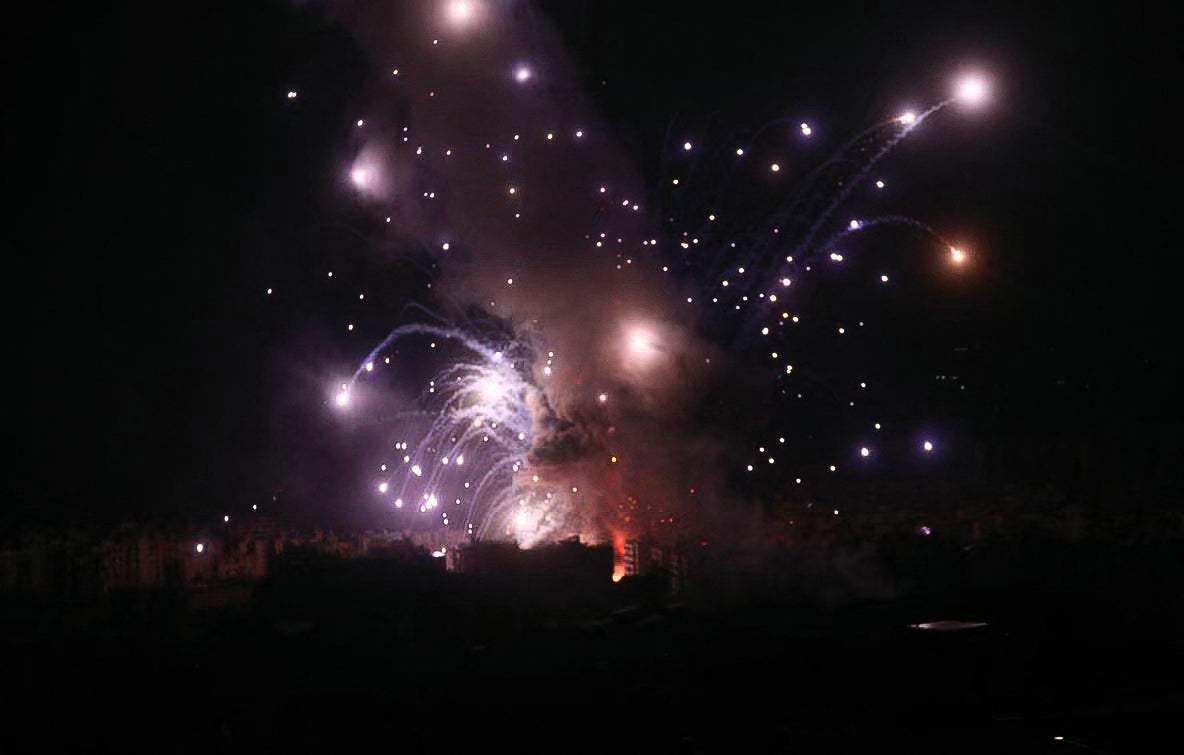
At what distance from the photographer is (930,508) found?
67.9 feet

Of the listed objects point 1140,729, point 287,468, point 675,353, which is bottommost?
point 1140,729

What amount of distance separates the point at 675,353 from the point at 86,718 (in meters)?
15.4

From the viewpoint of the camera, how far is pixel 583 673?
9266 mm

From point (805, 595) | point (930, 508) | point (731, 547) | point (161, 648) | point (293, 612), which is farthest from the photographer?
point (930, 508)

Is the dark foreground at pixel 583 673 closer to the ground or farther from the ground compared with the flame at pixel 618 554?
closer to the ground

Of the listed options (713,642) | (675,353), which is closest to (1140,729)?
(713,642)

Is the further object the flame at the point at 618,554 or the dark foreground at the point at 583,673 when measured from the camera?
the flame at the point at 618,554

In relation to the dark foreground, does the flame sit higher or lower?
higher

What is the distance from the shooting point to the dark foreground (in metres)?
7.66

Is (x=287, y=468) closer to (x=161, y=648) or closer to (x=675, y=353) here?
(x=675, y=353)

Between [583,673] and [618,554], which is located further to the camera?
[618,554]

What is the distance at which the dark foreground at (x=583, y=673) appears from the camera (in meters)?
7.66

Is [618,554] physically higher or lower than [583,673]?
higher

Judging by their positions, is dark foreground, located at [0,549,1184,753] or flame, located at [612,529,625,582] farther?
flame, located at [612,529,625,582]
